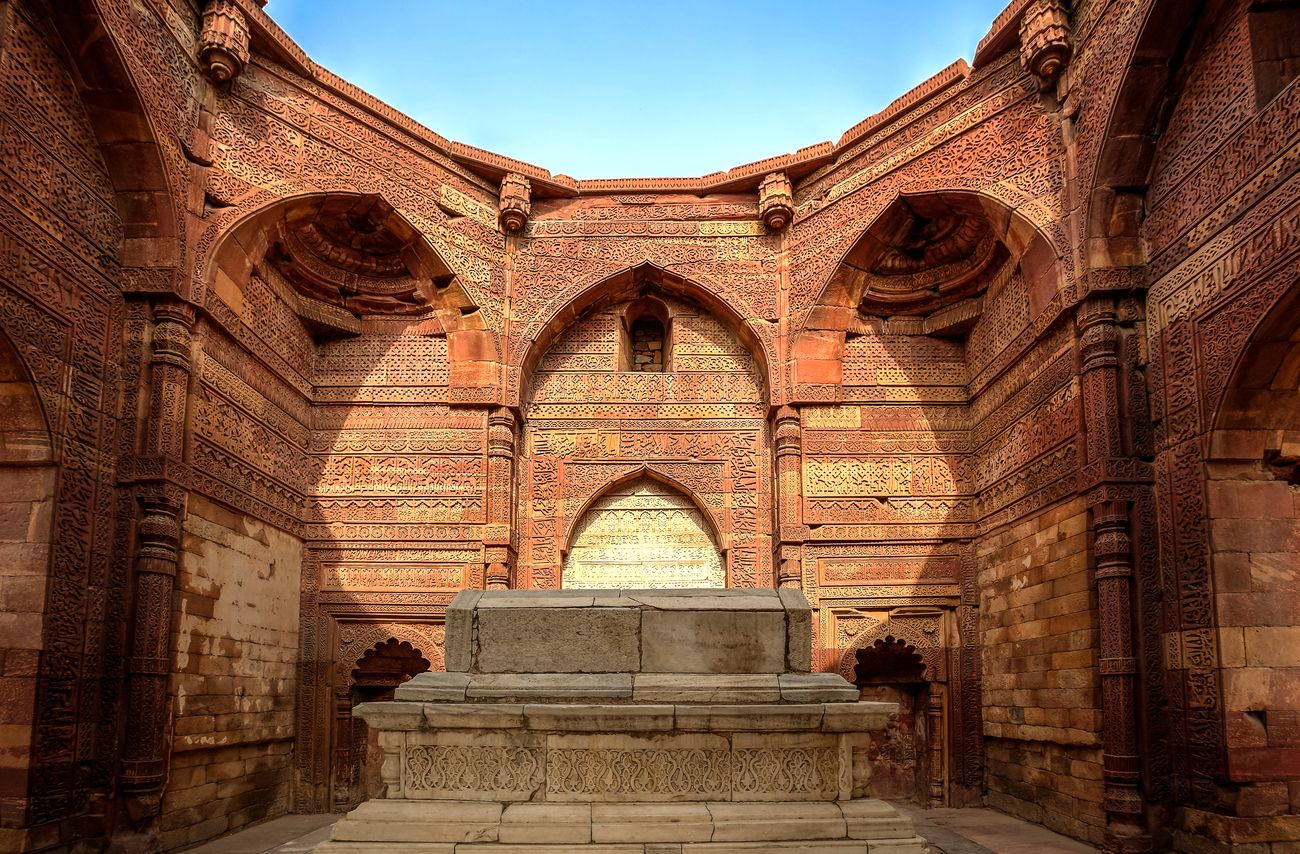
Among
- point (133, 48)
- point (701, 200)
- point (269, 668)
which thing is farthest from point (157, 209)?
point (701, 200)

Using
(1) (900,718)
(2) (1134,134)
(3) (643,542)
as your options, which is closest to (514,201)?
→ (3) (643,542)

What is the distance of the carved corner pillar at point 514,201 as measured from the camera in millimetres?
10898

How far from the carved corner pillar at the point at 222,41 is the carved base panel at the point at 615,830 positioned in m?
6.71

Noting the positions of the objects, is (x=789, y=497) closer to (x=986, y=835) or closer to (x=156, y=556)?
(x=986, y=835)

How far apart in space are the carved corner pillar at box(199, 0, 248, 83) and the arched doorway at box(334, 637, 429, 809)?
17.9ft

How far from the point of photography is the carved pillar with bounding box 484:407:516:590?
34.0ft

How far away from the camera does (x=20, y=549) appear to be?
6.79 metres

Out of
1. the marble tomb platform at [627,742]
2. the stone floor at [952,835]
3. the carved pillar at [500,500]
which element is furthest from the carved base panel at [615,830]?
the carved pillar at [500,500]

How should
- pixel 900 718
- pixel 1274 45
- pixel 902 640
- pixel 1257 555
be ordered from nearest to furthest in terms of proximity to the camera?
1. pixel 1274 45
2. pixel 1257 555
3. pixel 902 640
4. pixel 900 718

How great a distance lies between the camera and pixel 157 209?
26.2ft

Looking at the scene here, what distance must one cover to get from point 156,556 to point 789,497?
5.80m

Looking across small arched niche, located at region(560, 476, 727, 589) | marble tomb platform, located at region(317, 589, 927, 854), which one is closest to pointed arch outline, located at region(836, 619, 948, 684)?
small arched niche, located at region(560, 476, 727, 589)

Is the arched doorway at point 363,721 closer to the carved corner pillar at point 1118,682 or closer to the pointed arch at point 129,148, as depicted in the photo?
the pointed arch at point 129,148

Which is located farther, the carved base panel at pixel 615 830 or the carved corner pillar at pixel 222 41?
the carved corner pillar at pixel 222 41
